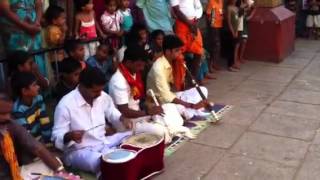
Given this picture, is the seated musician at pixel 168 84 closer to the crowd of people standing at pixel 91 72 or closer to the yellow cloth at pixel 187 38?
the crowd of people standing at pixel 91 72

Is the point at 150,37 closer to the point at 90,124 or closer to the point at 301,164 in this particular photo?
the point at 90,124

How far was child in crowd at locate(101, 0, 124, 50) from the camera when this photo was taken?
5148 millimetres

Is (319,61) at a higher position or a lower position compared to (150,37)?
lower

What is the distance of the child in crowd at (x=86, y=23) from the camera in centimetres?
486

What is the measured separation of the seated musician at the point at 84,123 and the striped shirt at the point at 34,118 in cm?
25

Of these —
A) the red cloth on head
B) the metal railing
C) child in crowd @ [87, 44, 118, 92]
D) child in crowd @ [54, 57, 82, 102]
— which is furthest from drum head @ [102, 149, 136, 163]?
child in crowd @ [87, 44, 118, 92]

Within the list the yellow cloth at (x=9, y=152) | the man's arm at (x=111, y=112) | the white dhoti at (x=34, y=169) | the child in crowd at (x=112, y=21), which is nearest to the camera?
the yellow cloth at (x=9, y=152)

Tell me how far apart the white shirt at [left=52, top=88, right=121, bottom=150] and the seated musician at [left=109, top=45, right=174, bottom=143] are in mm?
320

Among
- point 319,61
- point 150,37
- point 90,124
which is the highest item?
point 150,37

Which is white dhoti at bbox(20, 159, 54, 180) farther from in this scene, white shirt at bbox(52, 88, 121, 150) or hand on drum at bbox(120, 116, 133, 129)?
hand on drum at bbox(120, 116, 133, 129)

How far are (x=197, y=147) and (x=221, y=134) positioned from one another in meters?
0.42

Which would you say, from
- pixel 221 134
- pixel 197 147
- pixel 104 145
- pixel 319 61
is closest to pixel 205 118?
pixel 221 134

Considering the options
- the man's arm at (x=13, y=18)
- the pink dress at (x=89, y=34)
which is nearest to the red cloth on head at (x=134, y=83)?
the pink dress at (x=89, y=34)

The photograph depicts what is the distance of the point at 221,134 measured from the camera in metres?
4.61
